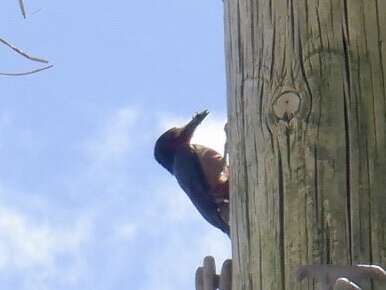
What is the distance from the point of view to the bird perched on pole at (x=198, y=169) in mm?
5512

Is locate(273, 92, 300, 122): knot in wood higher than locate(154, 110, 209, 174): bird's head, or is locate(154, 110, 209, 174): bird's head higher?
locate(273, 92, 300, 122): knot in wood

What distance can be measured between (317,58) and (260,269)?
0.41 meters

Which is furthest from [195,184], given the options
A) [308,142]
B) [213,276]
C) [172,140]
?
[308,142]

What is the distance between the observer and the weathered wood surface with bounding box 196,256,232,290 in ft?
6.63

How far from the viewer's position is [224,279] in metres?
2.02

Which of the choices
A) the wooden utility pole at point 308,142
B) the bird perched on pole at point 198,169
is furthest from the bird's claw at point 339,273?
the bird perched on pole at point 198,169

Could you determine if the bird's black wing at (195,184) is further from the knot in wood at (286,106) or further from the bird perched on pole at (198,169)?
the knot in wood at (286,106)

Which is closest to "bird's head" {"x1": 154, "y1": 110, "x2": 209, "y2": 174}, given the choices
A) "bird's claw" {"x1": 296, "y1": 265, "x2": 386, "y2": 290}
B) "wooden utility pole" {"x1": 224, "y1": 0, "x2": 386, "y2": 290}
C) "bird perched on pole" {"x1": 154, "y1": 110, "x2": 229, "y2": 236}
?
"bird perched on pole" {"x1": 154, "y1": 110, "x2": 229, "y2": 236}

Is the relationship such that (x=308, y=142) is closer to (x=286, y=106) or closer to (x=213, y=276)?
(x=286, y=106)

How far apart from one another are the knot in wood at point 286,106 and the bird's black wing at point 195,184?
3.30m

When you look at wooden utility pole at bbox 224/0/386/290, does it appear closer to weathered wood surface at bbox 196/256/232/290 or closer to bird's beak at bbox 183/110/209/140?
weathered wood surface at bbox 196/256/232/290

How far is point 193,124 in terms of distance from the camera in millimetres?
6555

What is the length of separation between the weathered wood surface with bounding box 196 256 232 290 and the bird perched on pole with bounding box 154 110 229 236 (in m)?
3.17

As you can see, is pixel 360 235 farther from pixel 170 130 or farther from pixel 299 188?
pixel 170 130
